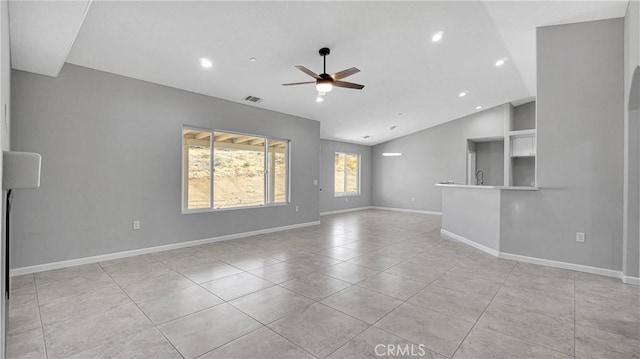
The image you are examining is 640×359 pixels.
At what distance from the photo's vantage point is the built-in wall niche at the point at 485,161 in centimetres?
890

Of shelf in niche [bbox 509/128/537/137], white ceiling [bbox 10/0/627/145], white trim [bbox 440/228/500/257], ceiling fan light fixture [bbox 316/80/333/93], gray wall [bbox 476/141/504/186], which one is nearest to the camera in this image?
white ceiling [bbox 10/0/627/145]

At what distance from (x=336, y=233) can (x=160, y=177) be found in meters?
3.74

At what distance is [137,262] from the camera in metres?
4.12

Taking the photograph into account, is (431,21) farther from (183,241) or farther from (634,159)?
(183,241)

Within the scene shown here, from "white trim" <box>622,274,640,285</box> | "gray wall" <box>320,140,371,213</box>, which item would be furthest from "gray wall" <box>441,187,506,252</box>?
"gray wall" <box>320,140,371,213</box>

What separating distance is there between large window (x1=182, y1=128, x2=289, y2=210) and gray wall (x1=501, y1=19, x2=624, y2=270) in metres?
4.76

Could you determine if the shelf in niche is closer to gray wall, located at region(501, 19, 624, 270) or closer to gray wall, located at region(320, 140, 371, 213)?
gray wall, located at region(501, 19, 624, 270)

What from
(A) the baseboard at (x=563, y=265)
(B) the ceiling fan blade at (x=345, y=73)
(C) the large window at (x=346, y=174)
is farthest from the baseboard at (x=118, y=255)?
(C) the large window at (x=346, y=174)

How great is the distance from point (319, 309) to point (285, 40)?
3410 millimetres

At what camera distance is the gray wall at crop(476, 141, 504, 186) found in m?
8.88

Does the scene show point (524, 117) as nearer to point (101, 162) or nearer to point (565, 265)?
point (565, 265)

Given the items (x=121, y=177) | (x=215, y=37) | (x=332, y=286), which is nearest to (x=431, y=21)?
Result: (x=215, y=37)

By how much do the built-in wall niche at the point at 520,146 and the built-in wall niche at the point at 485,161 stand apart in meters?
0.48

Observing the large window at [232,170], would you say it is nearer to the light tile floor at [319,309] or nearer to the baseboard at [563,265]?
the light tile floor at [319,309]
